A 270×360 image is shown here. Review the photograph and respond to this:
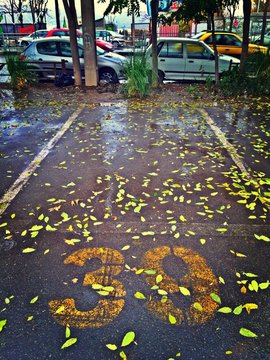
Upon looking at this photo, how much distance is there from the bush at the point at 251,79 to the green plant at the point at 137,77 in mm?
2645

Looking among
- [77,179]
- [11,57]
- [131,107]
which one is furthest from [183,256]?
[11,57]

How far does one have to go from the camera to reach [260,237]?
10.7 ft

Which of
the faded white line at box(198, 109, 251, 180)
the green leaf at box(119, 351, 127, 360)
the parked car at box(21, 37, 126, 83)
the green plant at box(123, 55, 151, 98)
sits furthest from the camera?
the parked car at box(21, 37, 126, 83)

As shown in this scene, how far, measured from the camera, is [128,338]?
221 centimetres

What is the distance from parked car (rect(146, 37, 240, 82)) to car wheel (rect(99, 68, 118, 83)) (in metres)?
1.50

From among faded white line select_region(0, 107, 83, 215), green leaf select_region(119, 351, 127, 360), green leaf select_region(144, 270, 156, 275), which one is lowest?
green leaf select_region(119, 351, 127, 360)

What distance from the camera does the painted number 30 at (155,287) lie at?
2.37m

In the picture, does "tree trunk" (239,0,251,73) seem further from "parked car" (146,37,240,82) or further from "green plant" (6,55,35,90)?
"green plant" (6,55,35,90)

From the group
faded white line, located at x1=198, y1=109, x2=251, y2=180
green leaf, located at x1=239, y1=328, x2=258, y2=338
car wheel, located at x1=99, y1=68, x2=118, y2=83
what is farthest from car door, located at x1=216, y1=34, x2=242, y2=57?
green leaf, located at x1=239, y1=328, x2=258, y2=338

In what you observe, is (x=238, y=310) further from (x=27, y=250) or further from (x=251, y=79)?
(x=251, y=79)

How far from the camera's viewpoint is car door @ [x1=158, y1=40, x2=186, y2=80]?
11.5 meters

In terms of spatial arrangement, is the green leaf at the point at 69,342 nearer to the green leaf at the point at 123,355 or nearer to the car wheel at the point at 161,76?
the green leaf at the point at 123,355

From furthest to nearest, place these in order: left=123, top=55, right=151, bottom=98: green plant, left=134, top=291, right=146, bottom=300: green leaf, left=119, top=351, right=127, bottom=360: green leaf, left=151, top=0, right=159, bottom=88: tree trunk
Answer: left=151, top=0, right=159, bottom=88: tree trunk, left=123, top=55, right=151, bottom=98: green plant, left=134, top=291, right=146, bottom=300: green leaf, left=119, top=351, right=127, bottom=360: green leaf

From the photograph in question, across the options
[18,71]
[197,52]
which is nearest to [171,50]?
[197,52]
